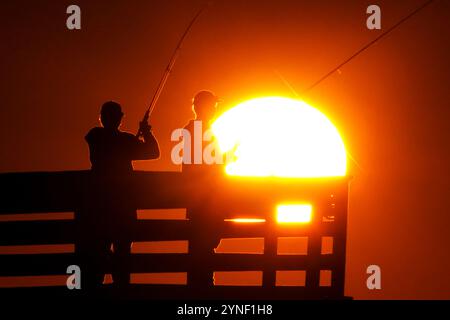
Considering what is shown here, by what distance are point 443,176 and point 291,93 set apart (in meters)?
3.79

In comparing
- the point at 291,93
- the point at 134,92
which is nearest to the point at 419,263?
the point at 291,93

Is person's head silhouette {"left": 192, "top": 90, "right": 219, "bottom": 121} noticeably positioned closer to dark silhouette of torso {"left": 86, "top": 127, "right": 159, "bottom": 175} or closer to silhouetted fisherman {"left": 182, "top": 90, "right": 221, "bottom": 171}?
silhouetted fisherman {"left": 182, "top": 90, "right": 221, "bottom": 171}

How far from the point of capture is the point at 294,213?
267 inches

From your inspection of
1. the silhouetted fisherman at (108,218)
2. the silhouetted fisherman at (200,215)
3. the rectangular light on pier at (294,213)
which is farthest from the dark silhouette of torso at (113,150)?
the rectangular light on pier at (294,213)

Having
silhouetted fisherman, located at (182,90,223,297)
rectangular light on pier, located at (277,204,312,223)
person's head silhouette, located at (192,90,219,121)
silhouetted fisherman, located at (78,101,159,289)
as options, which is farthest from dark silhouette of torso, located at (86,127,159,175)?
rectangular light on pier, located at (277,204,312,223)

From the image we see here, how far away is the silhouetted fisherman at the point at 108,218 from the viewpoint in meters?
6.41

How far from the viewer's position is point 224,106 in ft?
44.2

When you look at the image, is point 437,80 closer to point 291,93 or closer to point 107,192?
point 291,93

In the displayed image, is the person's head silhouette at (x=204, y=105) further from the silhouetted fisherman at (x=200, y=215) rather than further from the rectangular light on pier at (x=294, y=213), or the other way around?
the rectangular light on pier at (x=294, y=213)

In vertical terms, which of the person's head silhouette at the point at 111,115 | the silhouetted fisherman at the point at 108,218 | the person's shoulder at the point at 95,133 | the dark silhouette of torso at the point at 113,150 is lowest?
the silhouetted fisherman at the point at 108,218

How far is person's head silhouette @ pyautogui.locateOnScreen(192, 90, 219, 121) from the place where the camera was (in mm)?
7012

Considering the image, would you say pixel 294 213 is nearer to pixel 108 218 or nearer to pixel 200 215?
pixel 200 215

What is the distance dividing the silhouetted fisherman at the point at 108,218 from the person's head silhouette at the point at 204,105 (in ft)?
2.40

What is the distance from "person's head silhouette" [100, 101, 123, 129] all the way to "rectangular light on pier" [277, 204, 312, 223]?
58.7 inches
